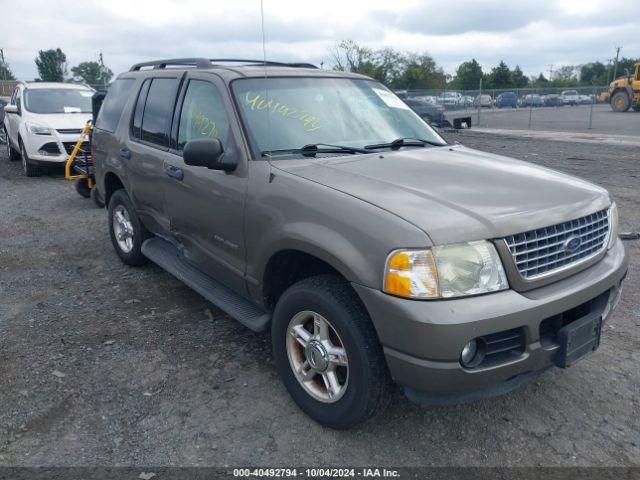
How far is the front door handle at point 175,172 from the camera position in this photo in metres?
3.89

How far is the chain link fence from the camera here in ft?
76.3

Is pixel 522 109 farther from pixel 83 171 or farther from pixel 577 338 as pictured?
pixel 577 338

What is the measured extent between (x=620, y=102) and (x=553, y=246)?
34.6 m

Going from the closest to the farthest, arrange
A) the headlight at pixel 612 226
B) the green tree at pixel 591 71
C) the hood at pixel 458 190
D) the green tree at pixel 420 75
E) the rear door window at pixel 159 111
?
the hood at pixel 458 190 < the headlight at pixel 612 226 < the rear door window at pixel 159 111 < the green tree at pixel 420 75 < the green tree at pixel 591 71

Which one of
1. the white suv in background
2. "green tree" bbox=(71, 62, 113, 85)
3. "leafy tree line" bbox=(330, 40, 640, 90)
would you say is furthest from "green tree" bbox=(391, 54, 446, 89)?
"green tree" bbox=(71, 62, 113, 85)

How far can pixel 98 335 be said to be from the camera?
408cm

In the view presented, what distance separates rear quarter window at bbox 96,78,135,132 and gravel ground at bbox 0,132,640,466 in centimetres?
158

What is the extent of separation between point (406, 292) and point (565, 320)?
916 mm

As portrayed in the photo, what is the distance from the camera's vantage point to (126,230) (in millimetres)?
5355

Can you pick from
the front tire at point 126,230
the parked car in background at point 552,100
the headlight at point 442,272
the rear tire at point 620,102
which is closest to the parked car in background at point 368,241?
the headlight at point 442,272

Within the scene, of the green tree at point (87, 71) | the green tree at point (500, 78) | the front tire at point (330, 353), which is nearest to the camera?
the front tire at point (330, 353)

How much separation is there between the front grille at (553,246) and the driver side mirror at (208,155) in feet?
5.51

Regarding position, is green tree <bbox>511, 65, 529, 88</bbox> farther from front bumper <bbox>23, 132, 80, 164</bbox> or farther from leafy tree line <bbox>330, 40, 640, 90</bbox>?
front bumper <bbox>23, 132, 80, 164</bbox>

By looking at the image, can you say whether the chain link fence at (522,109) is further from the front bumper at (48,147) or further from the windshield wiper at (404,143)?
the windshield wiper at (404,143)
